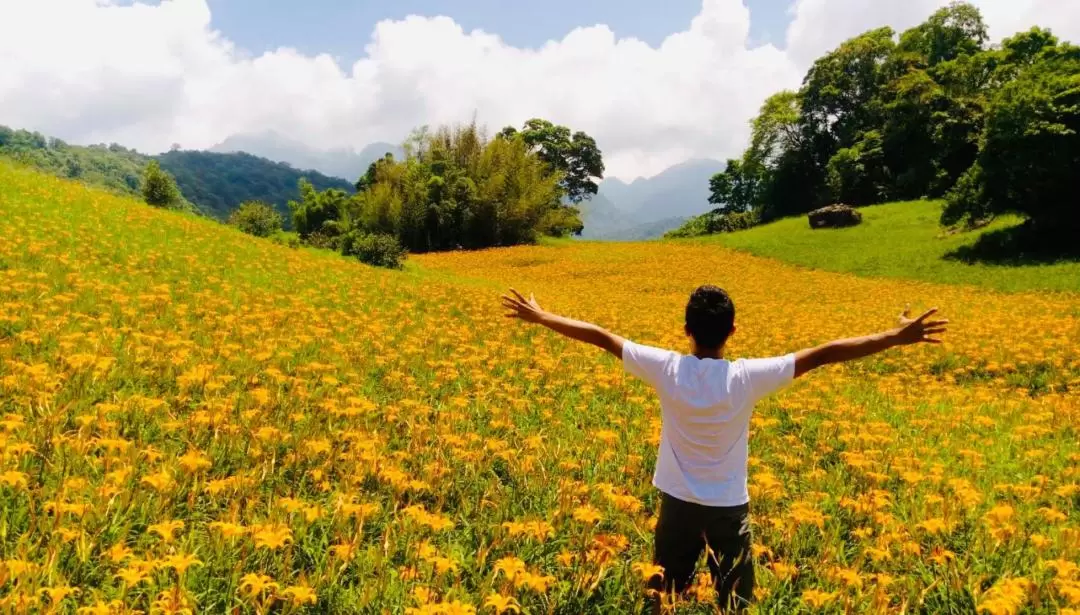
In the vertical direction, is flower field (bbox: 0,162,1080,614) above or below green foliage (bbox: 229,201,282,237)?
below

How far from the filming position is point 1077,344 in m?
10.2

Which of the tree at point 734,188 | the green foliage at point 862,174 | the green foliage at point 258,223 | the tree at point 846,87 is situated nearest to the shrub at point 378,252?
the green foliage at point 258,223

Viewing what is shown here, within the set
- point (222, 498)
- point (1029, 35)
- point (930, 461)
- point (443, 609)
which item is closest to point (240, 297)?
point (222, 498)

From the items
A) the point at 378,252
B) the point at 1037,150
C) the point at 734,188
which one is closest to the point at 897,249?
the point at 1037,150

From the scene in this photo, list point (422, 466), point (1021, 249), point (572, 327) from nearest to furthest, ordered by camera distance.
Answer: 1. point (572, 327)
2. point (422, 466)
3. point (1021, 249)

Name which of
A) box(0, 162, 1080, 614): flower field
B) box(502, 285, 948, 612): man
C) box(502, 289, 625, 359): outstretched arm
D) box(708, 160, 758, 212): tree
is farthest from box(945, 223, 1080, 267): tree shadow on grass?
box(708, 160, 758, 212): tree

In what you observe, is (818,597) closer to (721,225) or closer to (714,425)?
(714,425)

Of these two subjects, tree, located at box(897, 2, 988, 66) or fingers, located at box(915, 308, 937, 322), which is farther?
tree, located at box(897, 2, 988, 66)

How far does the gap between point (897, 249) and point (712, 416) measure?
3138 cm

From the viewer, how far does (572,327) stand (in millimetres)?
2865

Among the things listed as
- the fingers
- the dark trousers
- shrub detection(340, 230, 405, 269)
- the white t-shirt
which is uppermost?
shrub detection(340, 230, 405, 269)

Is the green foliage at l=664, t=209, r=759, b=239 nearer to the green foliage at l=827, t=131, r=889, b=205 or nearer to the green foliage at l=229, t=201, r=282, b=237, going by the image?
the green foliage at l=827, t=131, r=889, b=205

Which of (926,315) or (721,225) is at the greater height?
(721,225)

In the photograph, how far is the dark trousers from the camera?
2.56 metres
